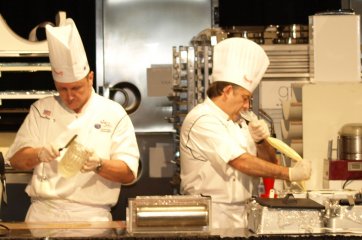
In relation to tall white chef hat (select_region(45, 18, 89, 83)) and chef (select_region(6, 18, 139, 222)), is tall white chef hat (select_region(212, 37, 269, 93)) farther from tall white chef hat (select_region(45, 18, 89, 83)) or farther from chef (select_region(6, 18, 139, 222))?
tall white chef hat (select_region(45, 18, 89, 83))

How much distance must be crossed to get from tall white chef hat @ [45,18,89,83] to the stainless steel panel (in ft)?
10.1

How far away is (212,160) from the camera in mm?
4465

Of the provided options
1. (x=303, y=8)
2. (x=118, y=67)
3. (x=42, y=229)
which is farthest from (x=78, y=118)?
(x=303, y=8)

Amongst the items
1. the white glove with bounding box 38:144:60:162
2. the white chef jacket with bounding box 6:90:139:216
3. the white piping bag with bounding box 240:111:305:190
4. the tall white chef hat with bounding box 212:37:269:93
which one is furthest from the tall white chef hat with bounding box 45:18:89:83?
the white piping bag with bounding box 240:111:305:190

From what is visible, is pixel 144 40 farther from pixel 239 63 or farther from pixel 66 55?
pixel 66 55

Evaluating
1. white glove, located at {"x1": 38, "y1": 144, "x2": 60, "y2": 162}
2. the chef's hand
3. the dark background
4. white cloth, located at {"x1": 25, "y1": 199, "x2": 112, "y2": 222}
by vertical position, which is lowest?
white cloth, located at {"x1": 25, "y1": 199, "x2": 112, "y2": 222}

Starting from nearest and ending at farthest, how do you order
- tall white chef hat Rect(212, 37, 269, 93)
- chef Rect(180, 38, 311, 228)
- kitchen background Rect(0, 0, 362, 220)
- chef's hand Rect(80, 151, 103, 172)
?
chef's hand Rect(80, 151, 103, 172)
chef Rect(180, 38, 311, 228)
tall white chef hat Rect(212, 37, 269, 93)
kitchen background Rect(0, 0, 362, 220)

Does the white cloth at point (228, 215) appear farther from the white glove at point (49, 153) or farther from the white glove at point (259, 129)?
the white glove at point (49, 153)

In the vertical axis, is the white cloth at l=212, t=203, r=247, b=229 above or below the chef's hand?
below

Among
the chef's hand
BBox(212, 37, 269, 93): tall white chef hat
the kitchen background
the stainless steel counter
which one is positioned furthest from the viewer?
the kitchen background

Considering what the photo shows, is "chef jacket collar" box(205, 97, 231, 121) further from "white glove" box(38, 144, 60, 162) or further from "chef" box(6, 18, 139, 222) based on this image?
"white glove" box(38, 144, 60, 162)

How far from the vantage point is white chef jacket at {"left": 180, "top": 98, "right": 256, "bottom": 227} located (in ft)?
14.5

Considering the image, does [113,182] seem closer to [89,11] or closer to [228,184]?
[228,184]

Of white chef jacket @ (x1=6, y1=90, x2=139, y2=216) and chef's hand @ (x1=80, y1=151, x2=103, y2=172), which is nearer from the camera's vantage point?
chef's hand @ (x1=80, y1=151, x2=103, y2=172)
